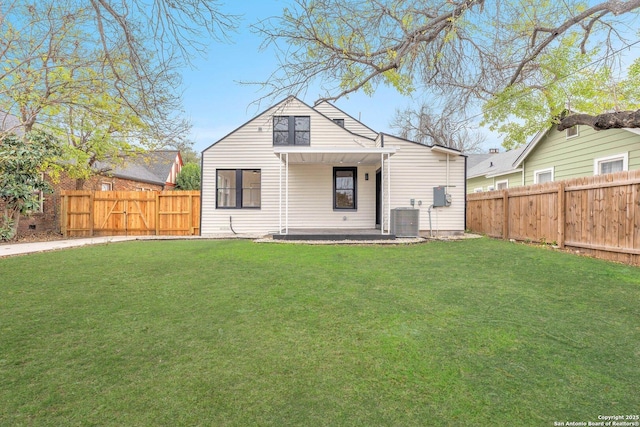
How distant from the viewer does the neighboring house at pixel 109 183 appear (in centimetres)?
1271

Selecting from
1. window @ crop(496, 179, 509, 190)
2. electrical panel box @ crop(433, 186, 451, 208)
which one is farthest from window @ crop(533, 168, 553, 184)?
electrical panel box @ crop(433, 186, 451, 208)

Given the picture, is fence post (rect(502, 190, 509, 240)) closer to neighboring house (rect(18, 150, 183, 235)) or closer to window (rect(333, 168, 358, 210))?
window (rect(333, 168, 358, 210))

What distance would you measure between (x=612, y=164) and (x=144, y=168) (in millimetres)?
25114

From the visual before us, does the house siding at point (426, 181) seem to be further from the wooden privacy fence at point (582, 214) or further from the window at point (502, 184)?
the window at point (502, 184)

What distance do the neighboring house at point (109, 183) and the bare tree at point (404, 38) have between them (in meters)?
12.3

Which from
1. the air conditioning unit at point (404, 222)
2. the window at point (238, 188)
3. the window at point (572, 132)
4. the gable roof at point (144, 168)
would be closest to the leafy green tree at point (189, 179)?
the gable roof at point (144, 168)

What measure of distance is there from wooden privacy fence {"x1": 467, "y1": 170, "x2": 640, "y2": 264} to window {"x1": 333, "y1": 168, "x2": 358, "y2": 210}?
4896 millimetres

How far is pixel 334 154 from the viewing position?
33.0ft

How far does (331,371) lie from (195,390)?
0.91m

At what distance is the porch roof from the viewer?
31.0ft

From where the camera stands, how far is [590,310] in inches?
138

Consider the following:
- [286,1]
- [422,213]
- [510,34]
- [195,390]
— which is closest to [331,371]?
[195,390]

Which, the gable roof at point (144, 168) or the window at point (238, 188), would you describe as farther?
the gable roof at point (144, 168)

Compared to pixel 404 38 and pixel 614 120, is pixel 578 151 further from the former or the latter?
pixel 404 38
